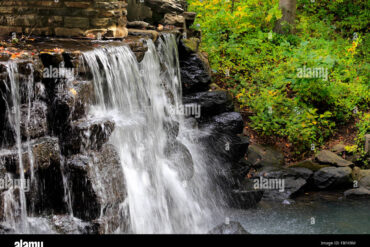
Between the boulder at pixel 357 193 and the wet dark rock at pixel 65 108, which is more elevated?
the wet dark rock at pixel 65 108

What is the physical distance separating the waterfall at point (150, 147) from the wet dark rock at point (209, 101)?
772 mm

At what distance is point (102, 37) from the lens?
820cm

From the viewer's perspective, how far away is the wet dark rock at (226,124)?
948 cm

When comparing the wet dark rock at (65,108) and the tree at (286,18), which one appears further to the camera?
the tree at (286,18)

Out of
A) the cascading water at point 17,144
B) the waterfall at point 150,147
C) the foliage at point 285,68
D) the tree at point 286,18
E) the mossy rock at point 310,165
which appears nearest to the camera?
the cascading water at point 17,144

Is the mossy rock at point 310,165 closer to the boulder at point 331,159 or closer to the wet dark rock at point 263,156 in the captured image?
the boulder at point 331,159

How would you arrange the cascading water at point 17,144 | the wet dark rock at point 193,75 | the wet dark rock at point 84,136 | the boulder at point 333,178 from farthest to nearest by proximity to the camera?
the wet dark rock at point 193,75 → the boulder at point 333,178 → the wet dark rock at point 84,136 → the cascading water at point 17,144

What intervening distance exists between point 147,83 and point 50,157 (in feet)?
11.3

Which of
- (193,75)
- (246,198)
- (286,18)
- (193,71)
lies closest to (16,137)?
(246,198)

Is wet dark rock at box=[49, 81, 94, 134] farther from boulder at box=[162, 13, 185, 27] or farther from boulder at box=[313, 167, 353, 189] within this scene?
boulder at box=[313, 167, 353, 189]

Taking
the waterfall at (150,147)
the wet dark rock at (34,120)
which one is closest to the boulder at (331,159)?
the waterfall at (150,147)

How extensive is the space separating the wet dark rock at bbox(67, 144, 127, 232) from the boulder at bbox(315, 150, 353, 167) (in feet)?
18.4

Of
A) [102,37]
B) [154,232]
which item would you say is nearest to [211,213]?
[154,232]

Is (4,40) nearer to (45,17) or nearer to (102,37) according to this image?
(45,17)
